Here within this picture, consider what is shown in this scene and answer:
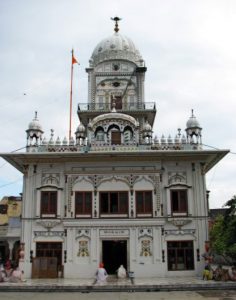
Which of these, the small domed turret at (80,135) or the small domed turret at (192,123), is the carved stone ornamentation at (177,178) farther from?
the small domed turret at (80,135)

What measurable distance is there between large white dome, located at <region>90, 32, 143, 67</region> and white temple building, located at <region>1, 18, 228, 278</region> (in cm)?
1013

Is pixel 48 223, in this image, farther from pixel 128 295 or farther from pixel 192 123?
pixel 192 123

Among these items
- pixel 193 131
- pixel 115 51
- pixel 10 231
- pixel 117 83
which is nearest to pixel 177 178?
pixel 193 131

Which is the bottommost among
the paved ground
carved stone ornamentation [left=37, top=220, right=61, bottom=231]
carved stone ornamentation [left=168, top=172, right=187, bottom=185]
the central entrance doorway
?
the paved ground

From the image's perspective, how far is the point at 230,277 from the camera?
1977 centimetres

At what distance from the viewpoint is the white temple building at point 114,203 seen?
906 inches

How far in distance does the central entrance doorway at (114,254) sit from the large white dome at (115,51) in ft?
50.4

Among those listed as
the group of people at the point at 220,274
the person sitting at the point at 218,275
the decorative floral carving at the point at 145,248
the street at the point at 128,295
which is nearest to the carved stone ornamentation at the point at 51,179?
the decorative floral carving at the point at 145,248

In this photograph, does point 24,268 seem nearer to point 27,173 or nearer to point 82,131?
point 27,173

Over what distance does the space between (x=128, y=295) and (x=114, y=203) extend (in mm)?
7457

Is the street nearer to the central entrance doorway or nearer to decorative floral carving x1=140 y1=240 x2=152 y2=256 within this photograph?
decorative floral carving x1=140 y1=240 x2=152 y2=256

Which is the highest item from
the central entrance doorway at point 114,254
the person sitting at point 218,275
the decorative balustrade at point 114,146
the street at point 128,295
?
the decorative balustrade at point 114,146

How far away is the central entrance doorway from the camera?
984 inches

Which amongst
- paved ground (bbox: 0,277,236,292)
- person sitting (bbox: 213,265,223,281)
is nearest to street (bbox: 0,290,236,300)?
paved ground (bbox: 0,277,236,292)
